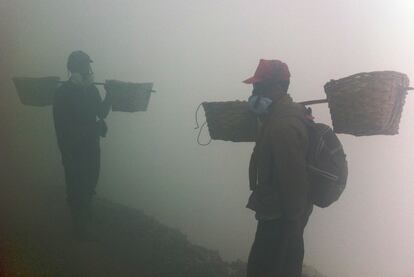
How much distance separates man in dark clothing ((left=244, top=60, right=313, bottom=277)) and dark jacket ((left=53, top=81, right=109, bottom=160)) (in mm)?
1860

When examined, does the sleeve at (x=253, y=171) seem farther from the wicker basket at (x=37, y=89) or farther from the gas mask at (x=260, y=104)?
the wicker basket at (x=37, y=89)

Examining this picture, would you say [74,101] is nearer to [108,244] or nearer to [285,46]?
[108,244]

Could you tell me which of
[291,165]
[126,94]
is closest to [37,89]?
[126,94]

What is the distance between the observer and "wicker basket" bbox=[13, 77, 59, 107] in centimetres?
362

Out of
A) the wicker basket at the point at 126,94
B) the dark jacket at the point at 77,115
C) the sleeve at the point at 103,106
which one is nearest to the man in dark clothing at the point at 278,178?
the wicker basket at the point at 126,94

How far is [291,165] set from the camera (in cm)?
209

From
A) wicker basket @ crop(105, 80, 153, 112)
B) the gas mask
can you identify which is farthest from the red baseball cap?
wicker basket @ crop(105, 80, 153, 112)

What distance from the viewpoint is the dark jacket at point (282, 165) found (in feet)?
6.89

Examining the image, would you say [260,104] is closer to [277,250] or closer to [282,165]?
[282,165]

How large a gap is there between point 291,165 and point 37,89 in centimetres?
276

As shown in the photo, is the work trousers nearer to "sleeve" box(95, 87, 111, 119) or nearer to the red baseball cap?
the red baseball cap

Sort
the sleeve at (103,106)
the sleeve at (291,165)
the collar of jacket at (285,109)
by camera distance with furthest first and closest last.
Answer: the sleeve at (103,106) < the collar of jacket at (285,109) < the sleeve at (291,165)

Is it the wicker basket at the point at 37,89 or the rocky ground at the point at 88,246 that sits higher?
the wicker basket at the point at 37,89

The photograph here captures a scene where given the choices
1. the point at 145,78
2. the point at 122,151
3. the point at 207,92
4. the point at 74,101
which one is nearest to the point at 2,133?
the point at 74,101
